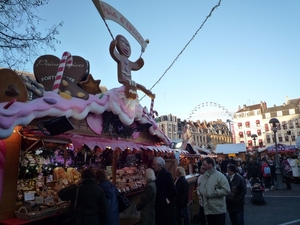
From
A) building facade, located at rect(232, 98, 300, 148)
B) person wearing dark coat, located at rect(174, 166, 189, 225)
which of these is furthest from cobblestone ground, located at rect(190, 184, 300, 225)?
building facade, located at rect(232, 98, 300, 148)

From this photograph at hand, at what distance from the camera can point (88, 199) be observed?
12.1 ft

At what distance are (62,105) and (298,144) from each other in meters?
18.8

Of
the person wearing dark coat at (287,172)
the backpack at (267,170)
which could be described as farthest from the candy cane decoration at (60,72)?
the person wearing dark coat at (287,172)

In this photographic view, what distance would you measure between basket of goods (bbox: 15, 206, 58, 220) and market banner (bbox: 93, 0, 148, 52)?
15.6 feet

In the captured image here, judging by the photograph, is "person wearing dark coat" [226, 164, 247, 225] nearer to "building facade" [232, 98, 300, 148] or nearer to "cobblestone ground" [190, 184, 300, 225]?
"cobblestone ground" [190, 184, 300, 225]

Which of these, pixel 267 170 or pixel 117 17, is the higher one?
pixel 117 17

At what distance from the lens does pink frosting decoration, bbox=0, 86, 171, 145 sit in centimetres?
380

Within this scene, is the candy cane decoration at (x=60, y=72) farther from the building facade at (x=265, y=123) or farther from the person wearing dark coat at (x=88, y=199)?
the building facade at (x=265, y=123)

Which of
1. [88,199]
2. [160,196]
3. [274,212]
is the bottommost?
[274,212]

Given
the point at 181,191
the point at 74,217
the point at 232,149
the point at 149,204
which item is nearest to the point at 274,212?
the point at 181,191

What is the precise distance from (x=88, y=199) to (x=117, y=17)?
5215mm

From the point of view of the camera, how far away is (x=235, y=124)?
6569cm

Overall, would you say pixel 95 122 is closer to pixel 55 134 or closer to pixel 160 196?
pixel 55 134

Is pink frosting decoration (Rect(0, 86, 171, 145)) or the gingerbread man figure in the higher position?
the gingerbread man figure
